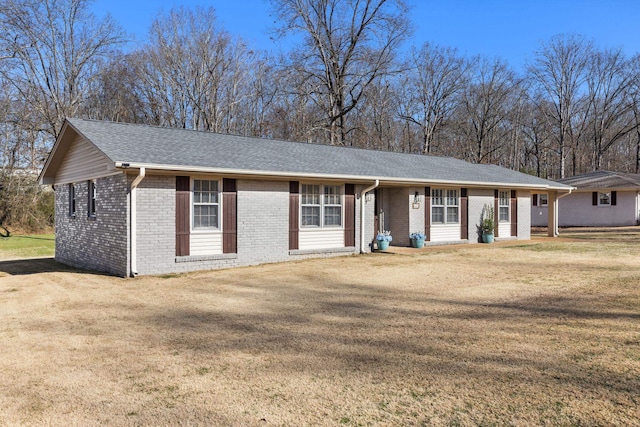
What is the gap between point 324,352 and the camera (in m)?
4.85

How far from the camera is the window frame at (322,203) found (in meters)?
13.5

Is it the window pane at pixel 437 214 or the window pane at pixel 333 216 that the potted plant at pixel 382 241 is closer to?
the window pane at pixel 333 216

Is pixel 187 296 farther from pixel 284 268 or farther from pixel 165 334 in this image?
pixel 284 268

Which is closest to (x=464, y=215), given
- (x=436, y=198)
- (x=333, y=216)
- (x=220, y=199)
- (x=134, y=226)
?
(x=436, y=198)

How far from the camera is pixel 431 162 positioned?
2016 centimetres

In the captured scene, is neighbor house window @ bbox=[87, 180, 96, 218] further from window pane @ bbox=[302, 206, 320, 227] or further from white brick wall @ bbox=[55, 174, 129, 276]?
window pane @ bbox=[302, 206, 320, 227]

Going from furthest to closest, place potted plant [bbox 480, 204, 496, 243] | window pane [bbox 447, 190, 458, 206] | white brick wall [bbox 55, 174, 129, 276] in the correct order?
potted plant [bbox 480, 204, 496, 243] < window pane [bbox 447, 190, 458, 206] < white brick wall [bbox 55, 174, 129, 276]

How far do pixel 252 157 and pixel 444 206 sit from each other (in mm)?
8289

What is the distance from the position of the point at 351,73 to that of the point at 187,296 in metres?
26.0

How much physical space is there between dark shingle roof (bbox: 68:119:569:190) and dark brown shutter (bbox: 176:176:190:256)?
56cm

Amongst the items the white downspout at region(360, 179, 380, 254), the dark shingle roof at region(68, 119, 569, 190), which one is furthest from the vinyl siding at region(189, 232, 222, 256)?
the white downspout at region(360, 179, 380, 254)

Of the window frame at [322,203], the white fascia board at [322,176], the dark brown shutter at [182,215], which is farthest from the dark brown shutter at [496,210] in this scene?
the dark brown shutter at [182,215]

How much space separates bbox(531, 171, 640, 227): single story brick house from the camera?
26.8m

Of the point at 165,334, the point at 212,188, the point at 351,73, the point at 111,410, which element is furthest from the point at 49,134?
the point at 111,410
